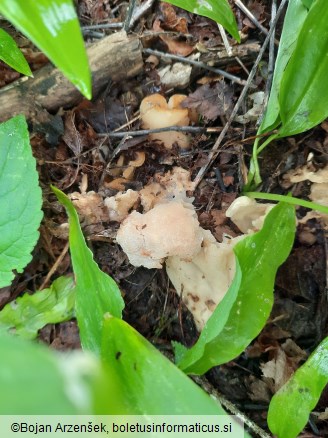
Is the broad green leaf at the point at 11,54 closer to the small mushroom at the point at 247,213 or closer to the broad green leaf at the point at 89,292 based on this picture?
the broad green leaf at the point at 89,292

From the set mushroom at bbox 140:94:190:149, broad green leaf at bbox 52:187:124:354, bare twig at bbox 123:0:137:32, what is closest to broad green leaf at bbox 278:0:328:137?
mushroom at bbox 140:94:190:149

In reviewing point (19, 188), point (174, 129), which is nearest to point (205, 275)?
point (174, 129)

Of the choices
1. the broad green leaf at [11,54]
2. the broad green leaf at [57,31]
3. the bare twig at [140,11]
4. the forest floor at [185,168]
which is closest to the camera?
the broad green leaf at [57,31]

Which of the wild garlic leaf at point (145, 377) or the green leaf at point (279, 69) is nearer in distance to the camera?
the wild garlic leaf at point (145, 377)

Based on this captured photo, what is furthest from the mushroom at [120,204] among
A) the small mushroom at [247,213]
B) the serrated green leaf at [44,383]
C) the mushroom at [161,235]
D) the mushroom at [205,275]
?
the serrated green leaf at [44,383]

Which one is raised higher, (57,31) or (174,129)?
(57,31)

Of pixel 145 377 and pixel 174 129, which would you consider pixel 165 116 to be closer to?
pixel 174 129
